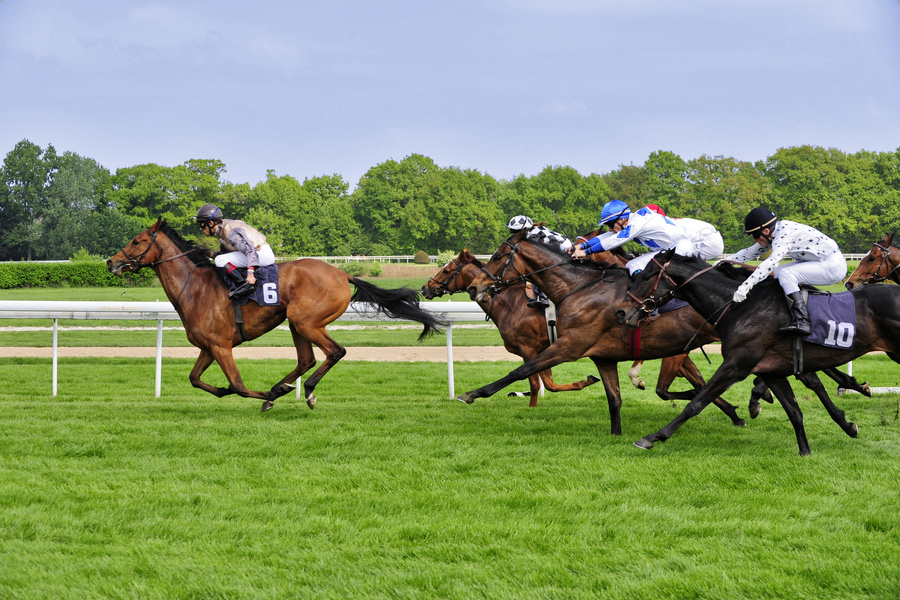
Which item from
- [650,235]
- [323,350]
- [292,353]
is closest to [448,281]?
[323,350]

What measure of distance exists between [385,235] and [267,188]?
8454 millimetres

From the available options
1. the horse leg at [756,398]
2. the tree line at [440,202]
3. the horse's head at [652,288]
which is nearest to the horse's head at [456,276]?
the horse's head at [652,288]

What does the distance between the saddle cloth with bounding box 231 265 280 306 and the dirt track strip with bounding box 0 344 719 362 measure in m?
4.72

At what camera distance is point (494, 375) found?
9938mm

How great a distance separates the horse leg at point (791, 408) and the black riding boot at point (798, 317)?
44 centimetres

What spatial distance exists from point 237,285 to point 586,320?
294 centimetres

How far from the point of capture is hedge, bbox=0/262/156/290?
3092 cm

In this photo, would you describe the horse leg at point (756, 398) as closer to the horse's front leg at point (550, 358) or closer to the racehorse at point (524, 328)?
the racehorse at point (524, 328)

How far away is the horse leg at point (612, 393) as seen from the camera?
19.9ft

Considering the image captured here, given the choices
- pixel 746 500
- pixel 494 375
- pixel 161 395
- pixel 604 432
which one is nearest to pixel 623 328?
pixel 604 432

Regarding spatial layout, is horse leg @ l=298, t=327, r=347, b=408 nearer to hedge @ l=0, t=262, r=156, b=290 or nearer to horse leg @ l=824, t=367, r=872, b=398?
horse leg @ l=824, t=367, r=872, b=398

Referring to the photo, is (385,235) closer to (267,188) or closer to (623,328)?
(267,188)

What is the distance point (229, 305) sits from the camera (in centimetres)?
691

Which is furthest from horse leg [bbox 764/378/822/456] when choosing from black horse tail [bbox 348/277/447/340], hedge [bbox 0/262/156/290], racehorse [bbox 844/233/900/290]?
hedge [bbox 0/262/156/290]
